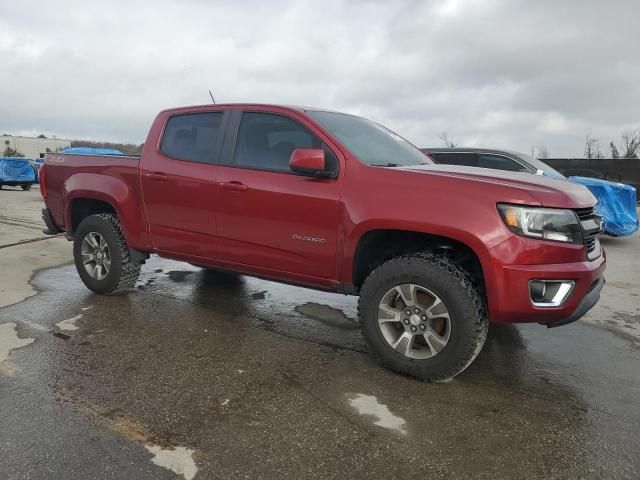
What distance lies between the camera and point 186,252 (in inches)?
178

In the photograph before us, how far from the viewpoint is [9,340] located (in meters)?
3.99

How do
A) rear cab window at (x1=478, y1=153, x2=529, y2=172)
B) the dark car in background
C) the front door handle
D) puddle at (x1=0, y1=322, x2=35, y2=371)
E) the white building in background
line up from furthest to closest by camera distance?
the white building in background → the dark car in background → rear cab window at (x1=478, y1=153, x2=529, y2=172) → the front door handle → puddle at (x1=0, y1=322, x2=35, y2=371)

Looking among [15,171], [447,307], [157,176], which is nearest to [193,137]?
[157,176]

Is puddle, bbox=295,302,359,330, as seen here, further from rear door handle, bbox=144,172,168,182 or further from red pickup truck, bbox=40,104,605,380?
rear door handle, bbox=144,172,168,182

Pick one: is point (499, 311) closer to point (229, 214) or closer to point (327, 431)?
point (327, 431)

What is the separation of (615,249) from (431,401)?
727 cm

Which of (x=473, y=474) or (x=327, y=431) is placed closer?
(x=473, y=474)

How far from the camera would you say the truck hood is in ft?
9.93

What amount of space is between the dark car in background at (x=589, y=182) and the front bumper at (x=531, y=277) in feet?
19.5

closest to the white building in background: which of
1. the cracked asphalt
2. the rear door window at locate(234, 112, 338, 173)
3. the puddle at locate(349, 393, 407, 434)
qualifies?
the cracked asphalt

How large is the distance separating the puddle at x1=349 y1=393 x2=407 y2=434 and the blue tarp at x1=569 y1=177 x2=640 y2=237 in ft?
24.9

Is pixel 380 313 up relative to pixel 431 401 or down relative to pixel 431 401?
up

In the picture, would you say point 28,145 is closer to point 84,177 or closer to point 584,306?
point 84,177

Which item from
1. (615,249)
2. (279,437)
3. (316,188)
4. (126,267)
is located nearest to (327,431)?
(279,437)
